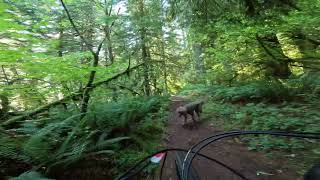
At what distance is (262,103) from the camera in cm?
742

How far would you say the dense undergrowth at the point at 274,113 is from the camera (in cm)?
479

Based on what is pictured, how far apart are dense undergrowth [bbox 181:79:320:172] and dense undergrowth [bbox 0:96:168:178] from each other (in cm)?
194

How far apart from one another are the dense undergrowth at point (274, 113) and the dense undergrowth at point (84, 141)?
194cm

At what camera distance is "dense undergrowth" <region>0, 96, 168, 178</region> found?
4535 mm

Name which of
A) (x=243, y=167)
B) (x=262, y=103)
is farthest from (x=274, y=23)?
(x=243, y=167)

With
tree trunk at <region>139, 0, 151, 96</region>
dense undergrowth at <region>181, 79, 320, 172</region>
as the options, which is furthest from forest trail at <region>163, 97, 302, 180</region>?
tree trunk at <region>139, 0, 151, 96</region>

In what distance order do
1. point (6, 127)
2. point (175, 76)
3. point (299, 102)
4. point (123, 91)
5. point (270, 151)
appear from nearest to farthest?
point (270, 151), point (6, 127), point (299, 102), point (123, 91), point (175, 76)

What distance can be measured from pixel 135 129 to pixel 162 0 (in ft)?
22.3

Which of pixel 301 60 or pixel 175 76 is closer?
pixel 301 60

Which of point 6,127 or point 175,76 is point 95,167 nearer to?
point 6,127

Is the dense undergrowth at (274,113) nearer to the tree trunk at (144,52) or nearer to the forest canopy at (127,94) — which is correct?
the forest canopy at (127,94)

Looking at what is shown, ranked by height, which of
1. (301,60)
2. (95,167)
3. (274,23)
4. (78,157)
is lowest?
(95,167)

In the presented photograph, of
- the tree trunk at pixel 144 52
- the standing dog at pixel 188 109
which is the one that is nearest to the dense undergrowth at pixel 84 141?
the standing dog at pixel 188 109

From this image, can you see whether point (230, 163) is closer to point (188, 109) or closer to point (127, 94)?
point (188, 109)
